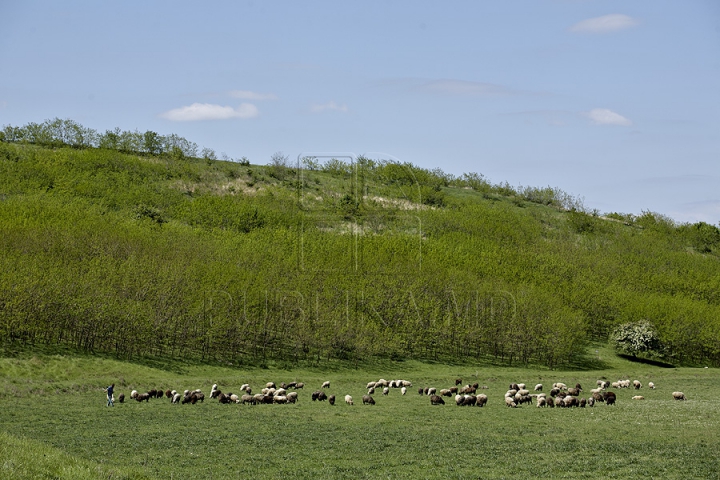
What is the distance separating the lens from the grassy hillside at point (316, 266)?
245 ft

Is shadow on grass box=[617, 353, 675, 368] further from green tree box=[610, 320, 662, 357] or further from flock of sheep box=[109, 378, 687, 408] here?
flock of sheep box=[109, 378, 687, 408]

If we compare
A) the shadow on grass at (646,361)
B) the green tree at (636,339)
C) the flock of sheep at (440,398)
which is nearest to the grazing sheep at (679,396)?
the flock of sheep at (440,398)

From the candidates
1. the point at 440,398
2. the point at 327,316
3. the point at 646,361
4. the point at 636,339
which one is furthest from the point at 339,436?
the point at 646,361

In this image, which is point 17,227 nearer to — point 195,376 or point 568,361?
point 195,376

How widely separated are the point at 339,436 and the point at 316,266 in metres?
66.3

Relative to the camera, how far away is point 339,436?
33.3 metres

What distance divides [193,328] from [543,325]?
46.1 meters

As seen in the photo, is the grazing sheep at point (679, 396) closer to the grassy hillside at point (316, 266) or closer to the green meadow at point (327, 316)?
the green meadow at point (327, 316)

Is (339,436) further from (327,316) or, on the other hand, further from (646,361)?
(646,361)

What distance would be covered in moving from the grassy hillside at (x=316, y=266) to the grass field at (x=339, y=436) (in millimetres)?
17094

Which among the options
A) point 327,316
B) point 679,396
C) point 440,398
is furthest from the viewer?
point 327,316

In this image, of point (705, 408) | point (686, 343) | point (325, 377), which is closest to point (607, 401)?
point (705, 408)

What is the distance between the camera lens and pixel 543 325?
91250mm

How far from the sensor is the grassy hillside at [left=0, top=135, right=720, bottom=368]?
245 ft
